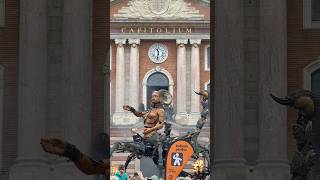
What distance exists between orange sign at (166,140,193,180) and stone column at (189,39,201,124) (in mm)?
36684

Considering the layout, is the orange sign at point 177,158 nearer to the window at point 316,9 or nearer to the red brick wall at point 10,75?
the red brick wall at point 10,75

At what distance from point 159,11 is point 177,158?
40972mm

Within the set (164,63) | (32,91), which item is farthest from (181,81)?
(32,91)

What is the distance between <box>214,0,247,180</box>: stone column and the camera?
3038 cm

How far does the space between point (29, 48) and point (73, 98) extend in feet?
7.04

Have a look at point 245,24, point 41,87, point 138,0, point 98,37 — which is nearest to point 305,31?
point 245,24

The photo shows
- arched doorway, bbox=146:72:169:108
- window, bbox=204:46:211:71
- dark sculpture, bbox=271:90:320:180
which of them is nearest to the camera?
dark sculpture, bbox=271:90:320:180

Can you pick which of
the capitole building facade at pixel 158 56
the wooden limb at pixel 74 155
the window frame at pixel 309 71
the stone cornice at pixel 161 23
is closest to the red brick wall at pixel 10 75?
the window frame at pixel 309 71

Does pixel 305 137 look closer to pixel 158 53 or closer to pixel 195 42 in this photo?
pixel 195 42

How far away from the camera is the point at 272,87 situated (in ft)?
101

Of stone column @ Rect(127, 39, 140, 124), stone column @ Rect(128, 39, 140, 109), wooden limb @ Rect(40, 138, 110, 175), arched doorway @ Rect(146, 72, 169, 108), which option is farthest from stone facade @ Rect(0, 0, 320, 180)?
arched doorway @ Rect(146, 72, 169, 108)

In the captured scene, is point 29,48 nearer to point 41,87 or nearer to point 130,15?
point 41,87

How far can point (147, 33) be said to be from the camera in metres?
81.9

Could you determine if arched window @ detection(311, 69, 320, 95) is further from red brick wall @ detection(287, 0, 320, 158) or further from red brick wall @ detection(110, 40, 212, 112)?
red brick wall @ detection(110, 40, 212, 112)
